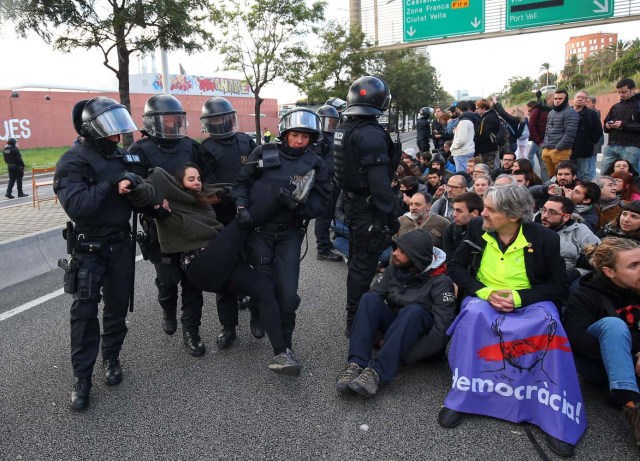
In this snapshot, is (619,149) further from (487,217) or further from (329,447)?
(329,447)

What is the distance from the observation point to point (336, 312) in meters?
4.64

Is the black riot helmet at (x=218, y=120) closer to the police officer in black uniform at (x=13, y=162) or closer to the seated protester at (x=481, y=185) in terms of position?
the seated protester at (x=481, y=185)

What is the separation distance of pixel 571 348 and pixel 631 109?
5516mm

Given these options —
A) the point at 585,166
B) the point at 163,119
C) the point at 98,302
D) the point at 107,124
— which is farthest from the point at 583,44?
the point at 98,302

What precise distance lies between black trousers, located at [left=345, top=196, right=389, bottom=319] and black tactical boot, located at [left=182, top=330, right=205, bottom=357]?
1.20m

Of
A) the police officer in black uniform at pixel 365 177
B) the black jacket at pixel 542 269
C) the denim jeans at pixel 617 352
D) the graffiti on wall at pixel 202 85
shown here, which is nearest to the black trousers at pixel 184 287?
the police officer in black uniform at pixel 365 177

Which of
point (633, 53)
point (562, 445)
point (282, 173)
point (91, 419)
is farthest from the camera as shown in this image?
point (633, 53)

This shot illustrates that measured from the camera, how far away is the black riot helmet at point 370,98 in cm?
393

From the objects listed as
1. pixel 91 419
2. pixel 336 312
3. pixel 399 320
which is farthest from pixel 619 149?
pixel 91 419

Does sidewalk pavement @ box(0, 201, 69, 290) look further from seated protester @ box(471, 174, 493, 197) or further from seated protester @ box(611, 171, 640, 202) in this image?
seated protester @ box(611, 171, 640, 202)

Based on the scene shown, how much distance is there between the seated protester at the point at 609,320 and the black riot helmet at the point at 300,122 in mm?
2019

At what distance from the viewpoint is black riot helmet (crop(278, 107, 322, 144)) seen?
357cm

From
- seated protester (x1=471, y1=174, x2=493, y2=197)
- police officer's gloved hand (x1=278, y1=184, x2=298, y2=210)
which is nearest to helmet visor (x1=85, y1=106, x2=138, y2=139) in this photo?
police officer's gloved hand (x1=278, y1=184, x2=298, y2=210)

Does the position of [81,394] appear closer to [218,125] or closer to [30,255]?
[218,125]
